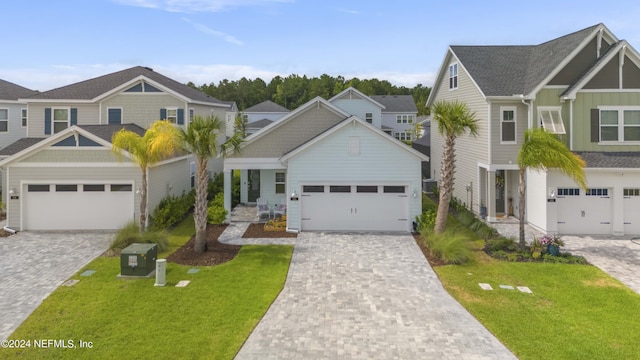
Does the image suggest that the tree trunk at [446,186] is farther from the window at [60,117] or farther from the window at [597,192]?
the window at [60,117]

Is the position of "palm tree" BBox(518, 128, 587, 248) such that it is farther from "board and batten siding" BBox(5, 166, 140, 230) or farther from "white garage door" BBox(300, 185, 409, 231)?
"board and batten siding" BBox(5, 166, 140, 230)

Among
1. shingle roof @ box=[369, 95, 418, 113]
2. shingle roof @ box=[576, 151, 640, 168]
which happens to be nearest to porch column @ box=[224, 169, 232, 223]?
shingle roof @ box=[576, 151, 640, 168]

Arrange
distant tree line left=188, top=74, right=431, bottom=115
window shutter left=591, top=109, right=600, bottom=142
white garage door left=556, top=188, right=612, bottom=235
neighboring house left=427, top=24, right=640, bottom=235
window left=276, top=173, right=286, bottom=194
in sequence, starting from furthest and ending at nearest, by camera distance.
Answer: distant tree line left=188, top=74, right=431, bottom=115
window left=276, top=173, right=286, bottom=194
window shutter left=591, top=109, right=600, bottom=142
white garage door left=556, top=188, right=612, bottom=235
neighboring house left=427, top=24, right=640, bottom=235

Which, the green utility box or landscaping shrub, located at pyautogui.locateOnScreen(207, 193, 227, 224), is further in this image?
landscaping shrub, located at pyautogui.locateOnScreen(207, 193, 227, 224)

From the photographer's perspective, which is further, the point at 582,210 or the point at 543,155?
the point at 582,210

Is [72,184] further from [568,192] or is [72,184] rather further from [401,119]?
[401,119]

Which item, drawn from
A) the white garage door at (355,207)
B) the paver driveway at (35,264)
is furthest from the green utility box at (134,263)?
the white garage door at (355,207)

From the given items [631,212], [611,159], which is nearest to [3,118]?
[611,159]

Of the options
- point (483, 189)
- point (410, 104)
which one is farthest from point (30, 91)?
point (410, 104)
